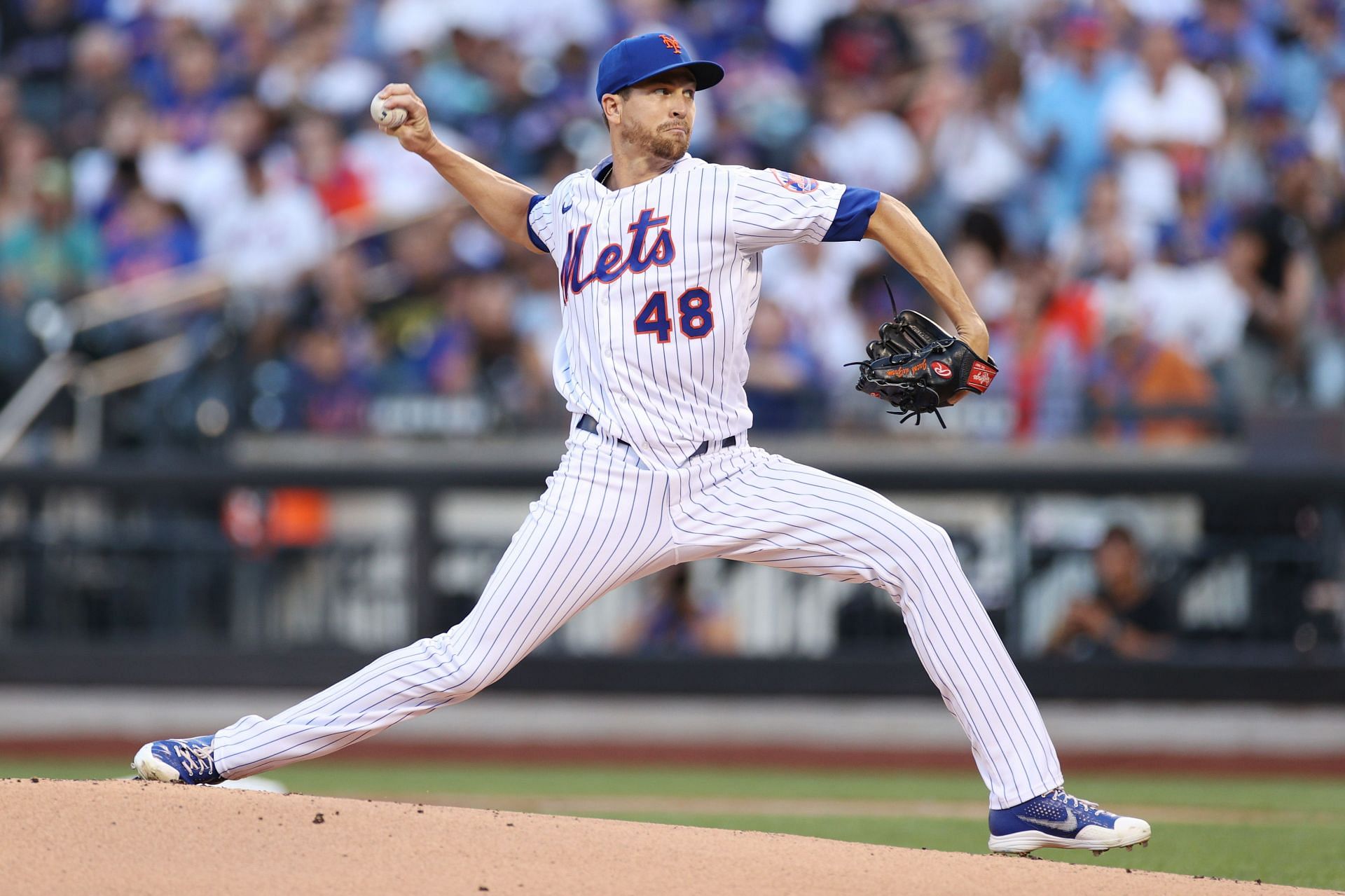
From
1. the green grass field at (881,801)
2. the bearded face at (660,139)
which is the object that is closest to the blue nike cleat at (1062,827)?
the green grass field at (881,801)

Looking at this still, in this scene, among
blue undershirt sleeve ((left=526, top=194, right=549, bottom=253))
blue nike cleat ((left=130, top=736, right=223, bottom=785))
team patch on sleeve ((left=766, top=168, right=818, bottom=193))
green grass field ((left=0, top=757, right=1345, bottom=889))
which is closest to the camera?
team patch on sleeve ((left=766, top=168, right=818, bottom=193))

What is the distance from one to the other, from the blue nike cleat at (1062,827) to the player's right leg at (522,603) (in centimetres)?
98

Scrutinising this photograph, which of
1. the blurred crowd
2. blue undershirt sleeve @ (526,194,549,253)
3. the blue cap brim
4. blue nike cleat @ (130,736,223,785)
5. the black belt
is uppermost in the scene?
the blurred crowd

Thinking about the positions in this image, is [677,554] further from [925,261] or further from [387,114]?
[387,114]

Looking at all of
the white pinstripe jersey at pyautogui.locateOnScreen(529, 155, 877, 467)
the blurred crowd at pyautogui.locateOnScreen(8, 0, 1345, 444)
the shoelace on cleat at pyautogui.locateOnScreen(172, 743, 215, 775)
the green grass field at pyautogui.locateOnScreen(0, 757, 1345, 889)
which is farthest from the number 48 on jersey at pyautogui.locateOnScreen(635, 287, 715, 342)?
the blurred crowd at pyautogui.locateOnScreen(8, 0, 1345, 444)

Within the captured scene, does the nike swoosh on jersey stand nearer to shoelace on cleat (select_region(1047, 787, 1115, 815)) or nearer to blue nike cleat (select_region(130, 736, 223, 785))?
shoelace on cleat (select_region(1047, 787, 1115, 815))

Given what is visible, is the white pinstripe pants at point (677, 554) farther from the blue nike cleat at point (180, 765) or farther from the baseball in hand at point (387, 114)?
the baseball in hand at point (387, 114)

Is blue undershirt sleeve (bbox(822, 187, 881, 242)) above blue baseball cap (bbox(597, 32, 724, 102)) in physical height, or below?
below

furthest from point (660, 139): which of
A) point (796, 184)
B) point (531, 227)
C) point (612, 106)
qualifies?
point (531, 227)

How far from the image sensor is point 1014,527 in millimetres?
7871

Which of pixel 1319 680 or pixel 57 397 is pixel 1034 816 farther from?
pixel 57 397

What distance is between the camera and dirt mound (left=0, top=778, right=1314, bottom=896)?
3359 millimetres

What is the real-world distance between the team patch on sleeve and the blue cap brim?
288 millimetres

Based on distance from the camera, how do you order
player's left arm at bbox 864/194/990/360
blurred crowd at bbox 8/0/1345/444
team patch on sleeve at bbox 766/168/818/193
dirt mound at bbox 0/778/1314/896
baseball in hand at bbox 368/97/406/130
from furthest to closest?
1. blurred crowd at bbox 8/0/1345/444
2. baseball in hand at bbox 368/97/406/130
3. team patch on sleeve at bbox 766/168/818/193
4. player's left arm at bbox 864/194/990/360
5. dirt mound at bbox 0/778/1314/896
